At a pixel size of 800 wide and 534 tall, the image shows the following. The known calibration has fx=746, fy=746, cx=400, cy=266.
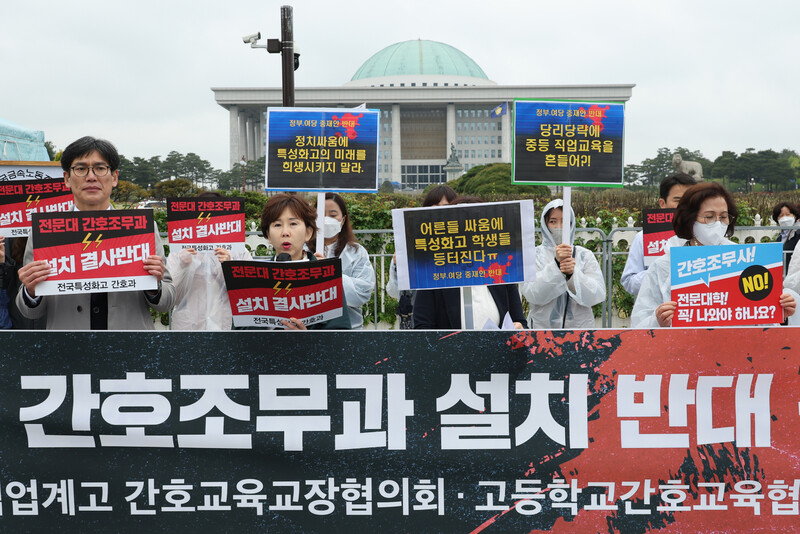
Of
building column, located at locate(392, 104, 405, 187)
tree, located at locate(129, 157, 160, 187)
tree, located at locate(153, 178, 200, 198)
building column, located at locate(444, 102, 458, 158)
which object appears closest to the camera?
tree, located at locate(153, 178, 200, 198)

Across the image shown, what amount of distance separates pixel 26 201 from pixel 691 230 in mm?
3409

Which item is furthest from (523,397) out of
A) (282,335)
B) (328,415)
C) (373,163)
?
(373,163)

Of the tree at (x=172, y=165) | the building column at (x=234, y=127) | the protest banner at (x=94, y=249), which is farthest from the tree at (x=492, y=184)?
the building column at (x=234, y=127)

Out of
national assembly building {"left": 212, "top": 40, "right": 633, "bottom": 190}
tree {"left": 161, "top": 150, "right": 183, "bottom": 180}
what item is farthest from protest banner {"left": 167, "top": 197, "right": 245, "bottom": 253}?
national assembly building {"left": 212, "top": 40, "right": 633, "bottom": 190}

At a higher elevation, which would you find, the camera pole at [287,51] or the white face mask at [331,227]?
the camera pole at [287,51]

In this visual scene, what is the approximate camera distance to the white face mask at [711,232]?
3.45m

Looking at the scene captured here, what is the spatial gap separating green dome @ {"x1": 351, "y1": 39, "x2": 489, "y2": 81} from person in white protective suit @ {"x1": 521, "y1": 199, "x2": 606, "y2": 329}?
95706 mm

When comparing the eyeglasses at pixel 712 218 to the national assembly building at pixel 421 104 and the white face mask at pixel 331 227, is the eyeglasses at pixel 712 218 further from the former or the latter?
the national assembly building at pixel 421 104

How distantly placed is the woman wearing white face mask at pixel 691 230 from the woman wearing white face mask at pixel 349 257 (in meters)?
1.79

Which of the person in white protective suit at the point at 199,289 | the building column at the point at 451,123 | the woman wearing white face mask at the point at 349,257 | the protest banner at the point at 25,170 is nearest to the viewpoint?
the person in white protective suit at the point at 199,289

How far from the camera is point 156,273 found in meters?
3.20

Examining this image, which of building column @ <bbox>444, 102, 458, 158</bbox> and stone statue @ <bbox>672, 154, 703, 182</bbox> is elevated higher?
building column @ <bbox>444, 102, 458, 158</bbox>

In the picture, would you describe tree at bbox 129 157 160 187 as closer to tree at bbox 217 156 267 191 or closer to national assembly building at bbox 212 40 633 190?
tree at bbox 217 156 267 191

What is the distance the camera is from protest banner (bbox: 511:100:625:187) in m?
4.08
